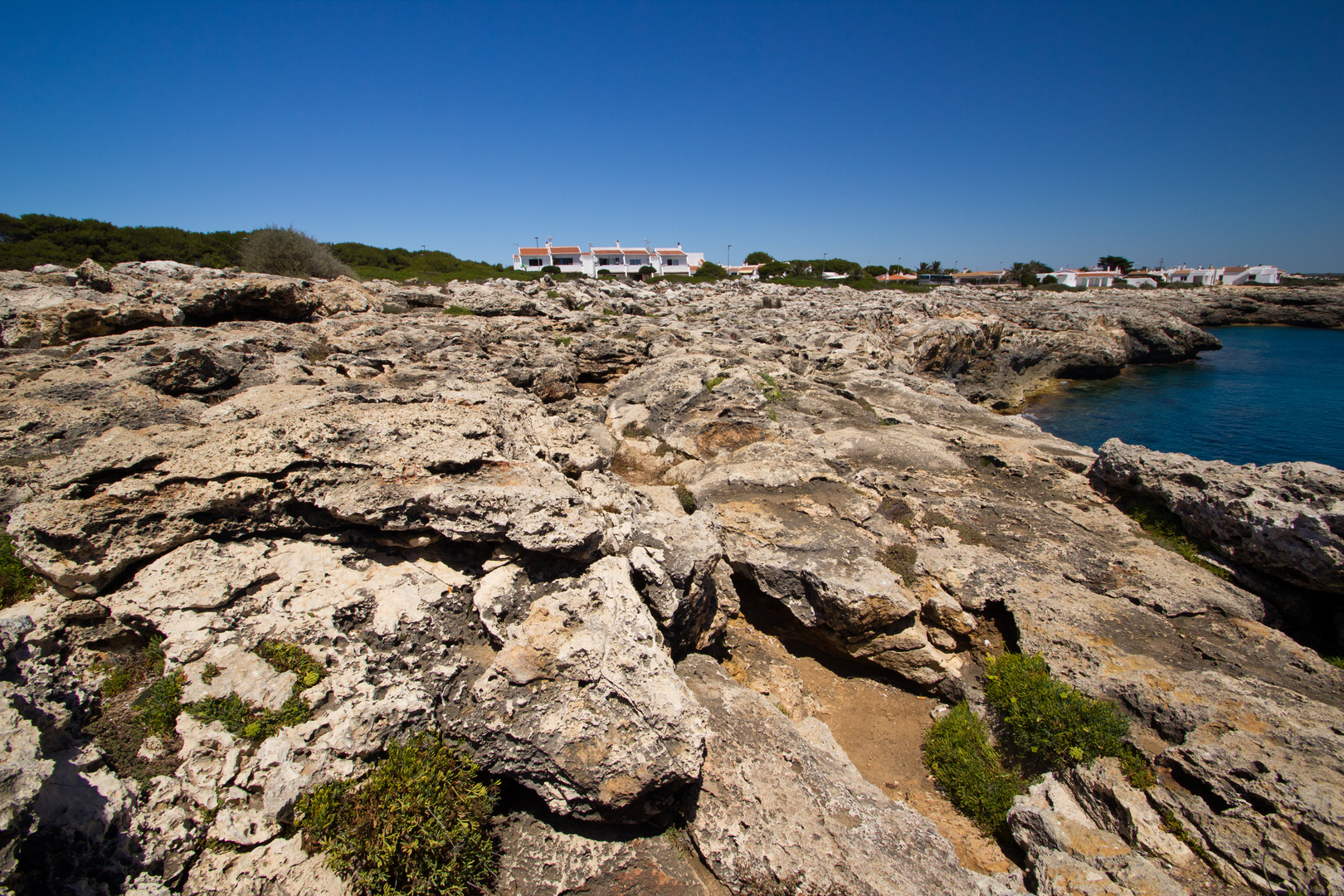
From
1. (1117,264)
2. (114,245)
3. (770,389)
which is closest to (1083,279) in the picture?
(1117,264)

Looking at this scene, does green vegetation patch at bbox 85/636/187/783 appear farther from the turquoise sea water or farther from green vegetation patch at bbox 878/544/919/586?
the turquoise sea water

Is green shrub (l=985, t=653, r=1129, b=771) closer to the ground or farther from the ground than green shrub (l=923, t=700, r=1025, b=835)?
farther from the ground

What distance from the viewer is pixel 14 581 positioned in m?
4.17

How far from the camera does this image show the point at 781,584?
786cm

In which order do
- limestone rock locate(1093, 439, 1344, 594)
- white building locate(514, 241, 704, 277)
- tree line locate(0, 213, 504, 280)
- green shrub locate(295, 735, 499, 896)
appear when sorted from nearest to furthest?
1. green shrub locate(295, 735, 499, 896)
2. limestone rock locate(1093, 439, 1344, 594)
3. tree line locate(0, 213, 504, 280)
4. white building locate(514, 241, 704, 277)

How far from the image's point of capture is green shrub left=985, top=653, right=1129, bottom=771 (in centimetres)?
604

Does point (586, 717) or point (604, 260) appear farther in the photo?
point (604, 260)

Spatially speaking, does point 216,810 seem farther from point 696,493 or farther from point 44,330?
point 44,330

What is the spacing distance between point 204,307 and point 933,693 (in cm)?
1713

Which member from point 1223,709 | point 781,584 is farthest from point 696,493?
point 1223,709

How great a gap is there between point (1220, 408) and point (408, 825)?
1909 inches

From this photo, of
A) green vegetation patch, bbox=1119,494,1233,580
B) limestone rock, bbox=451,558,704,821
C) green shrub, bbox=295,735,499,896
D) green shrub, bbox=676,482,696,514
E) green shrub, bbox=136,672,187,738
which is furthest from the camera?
green vegetation patch, bbox=1119,494,1233,580

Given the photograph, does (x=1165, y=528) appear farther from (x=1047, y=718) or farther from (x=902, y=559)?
(x=1047, y=718)

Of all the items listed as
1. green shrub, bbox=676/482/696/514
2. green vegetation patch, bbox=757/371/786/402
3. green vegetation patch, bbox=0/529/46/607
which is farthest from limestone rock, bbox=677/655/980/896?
green vegetation patch, bbox=757/371/786/402
